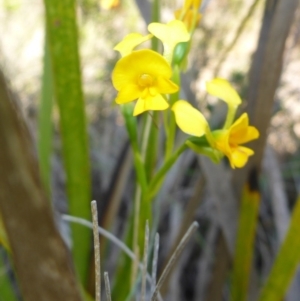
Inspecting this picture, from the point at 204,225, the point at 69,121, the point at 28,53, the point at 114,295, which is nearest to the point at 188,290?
the point at 204,225

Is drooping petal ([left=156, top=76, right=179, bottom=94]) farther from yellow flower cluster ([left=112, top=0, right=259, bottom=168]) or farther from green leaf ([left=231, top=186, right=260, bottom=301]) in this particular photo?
green leaf ([left=231, top=186, right=260, bottom=301])

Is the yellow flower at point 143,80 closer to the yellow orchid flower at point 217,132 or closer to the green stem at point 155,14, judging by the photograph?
the yellow orchid flower at point 217,132

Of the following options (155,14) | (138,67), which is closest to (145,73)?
(138,67)

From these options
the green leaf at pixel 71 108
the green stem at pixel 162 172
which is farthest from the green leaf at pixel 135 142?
the green leaf at pixel 71 108

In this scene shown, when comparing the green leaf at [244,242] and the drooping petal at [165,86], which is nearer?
the drooping petal at [165,86]

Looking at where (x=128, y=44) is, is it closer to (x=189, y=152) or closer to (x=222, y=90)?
(x=222, y=90)

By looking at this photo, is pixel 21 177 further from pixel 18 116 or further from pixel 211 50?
pixel 211 50

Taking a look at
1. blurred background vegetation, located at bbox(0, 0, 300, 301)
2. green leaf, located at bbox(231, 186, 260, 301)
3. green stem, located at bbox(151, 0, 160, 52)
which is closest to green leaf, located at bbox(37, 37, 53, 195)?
blurred background vegetation, located at bbox(0, 0, 300, 301)
